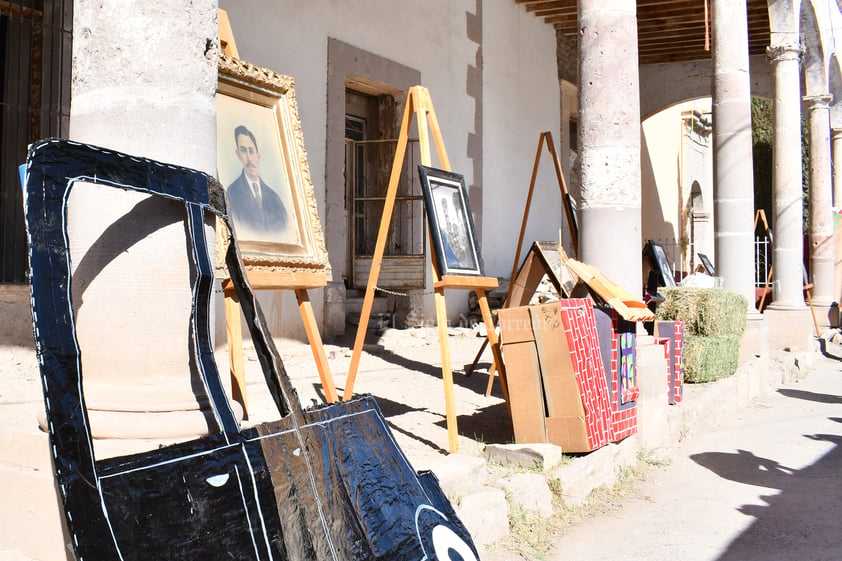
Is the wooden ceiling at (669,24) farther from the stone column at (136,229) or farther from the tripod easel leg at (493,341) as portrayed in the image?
the stone column at (136,229)

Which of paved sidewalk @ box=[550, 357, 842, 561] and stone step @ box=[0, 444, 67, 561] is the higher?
stone step @ box=[0, 444, 67, 561]

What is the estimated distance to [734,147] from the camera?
8.42m

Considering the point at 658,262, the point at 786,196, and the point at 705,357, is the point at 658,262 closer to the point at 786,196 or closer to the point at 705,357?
the point at 705,357

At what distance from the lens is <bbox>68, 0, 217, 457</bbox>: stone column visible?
2.33 meters

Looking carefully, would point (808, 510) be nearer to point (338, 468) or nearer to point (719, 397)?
point (719, 397)

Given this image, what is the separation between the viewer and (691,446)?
532cm

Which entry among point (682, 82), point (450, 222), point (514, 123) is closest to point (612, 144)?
point (450, 222)

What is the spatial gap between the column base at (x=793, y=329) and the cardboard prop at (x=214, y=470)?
9.56 metres

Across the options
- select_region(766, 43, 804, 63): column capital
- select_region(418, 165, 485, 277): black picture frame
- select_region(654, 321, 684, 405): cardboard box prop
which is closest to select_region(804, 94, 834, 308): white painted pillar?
select_region(766, 43, 804, 63): column capital

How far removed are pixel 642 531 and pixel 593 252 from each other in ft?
6.32

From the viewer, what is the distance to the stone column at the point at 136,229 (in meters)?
2.33

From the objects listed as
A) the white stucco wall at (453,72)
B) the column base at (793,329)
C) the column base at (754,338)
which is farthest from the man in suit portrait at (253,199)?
the column base at (793,329)

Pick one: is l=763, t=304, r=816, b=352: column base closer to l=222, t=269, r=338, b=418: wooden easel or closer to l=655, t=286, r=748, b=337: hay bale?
l=655, t=286, r=748, b=337: hay bale

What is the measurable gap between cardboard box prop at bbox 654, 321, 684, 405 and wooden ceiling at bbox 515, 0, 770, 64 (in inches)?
268
